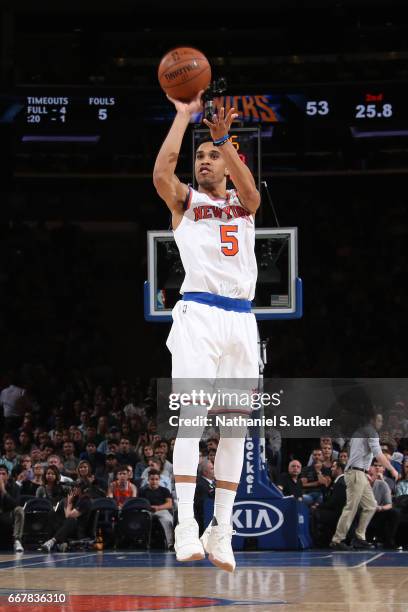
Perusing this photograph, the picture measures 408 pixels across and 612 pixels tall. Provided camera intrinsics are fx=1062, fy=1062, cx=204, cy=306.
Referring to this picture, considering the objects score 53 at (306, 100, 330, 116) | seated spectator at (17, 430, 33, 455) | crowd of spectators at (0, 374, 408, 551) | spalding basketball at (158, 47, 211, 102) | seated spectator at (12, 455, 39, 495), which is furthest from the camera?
score 53 at (306, 100, 330, 116)

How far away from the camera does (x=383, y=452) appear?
49.7ft

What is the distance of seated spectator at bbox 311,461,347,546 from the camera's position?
1427 centimetres

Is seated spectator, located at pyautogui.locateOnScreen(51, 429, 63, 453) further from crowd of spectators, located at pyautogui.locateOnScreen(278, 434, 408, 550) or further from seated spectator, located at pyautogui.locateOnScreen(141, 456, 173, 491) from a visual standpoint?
crowd of spectators, located at pyautogui.locateOnScreen(278, 434, 408, 550)

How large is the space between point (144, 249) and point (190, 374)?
1901 cm

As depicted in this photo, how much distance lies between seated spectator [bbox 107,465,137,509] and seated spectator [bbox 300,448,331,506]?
2428 mm

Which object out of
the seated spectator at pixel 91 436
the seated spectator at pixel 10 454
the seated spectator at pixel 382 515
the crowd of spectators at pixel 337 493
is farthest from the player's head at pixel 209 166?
the seated spectator at pixel 91 436

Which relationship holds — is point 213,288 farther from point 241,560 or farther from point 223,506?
point 241,560

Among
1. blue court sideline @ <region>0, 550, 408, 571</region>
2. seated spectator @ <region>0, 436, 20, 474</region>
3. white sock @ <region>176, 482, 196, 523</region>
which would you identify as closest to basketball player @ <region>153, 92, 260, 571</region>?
white sock @ <region>176, 482, 196, 523</region>

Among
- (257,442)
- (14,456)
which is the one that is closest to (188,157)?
(14,456)

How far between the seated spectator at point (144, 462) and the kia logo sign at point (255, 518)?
96.4 inches

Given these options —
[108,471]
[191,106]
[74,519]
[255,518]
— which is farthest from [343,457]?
[191,106]

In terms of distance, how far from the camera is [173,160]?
6.25m

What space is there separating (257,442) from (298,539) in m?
1.51

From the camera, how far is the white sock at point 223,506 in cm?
646
